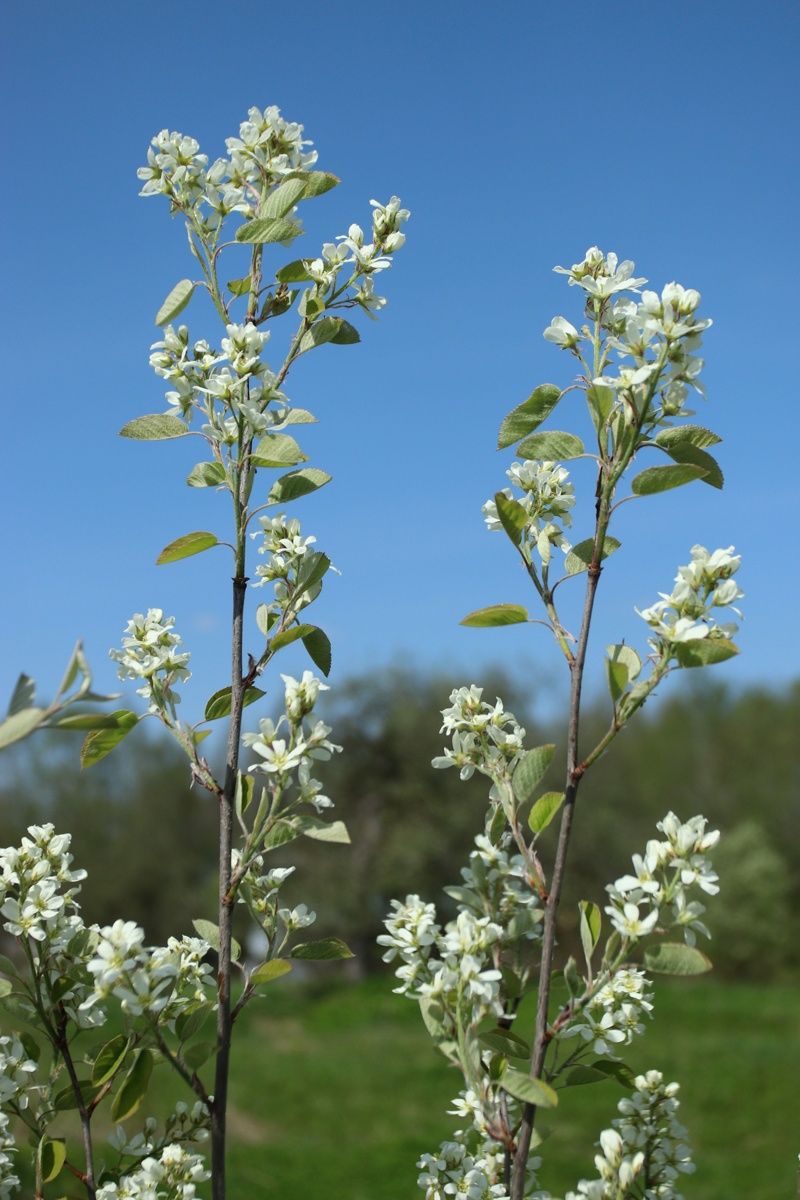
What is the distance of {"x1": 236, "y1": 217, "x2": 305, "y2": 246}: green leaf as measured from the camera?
3.62 feet

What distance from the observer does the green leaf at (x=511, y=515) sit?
100cm

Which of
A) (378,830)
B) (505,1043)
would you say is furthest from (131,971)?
(378,830)

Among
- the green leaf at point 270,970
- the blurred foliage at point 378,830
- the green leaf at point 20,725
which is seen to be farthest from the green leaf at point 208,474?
the blurred foliage at point 378,830

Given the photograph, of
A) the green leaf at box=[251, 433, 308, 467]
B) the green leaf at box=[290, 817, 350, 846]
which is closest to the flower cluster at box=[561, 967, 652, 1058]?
the green leaf at box=[290, 817, 350, 846]

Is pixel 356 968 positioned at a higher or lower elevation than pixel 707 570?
lower

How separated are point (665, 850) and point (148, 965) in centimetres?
50

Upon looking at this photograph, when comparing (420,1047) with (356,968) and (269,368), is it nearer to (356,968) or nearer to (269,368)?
(356,968)

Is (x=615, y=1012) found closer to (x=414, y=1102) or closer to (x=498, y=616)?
(x=498, y=616)

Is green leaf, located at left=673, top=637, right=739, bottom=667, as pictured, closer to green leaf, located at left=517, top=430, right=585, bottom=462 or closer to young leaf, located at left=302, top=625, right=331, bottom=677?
green leaf, located at left=517, top=430, right=585, bottom=462

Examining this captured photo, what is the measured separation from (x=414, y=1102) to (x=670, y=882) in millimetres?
8522

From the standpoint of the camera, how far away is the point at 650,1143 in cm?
115

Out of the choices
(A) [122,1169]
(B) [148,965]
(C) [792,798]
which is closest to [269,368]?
(B) [148,965]

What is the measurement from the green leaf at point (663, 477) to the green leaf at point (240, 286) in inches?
20.3

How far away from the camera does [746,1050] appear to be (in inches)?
383
